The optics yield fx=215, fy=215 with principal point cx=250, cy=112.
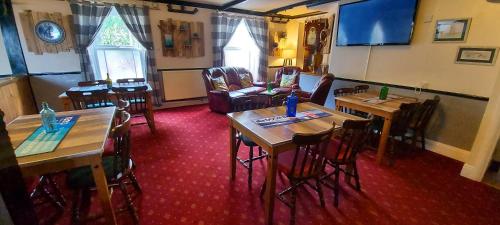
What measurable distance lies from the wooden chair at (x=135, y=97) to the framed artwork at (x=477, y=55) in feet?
13.7

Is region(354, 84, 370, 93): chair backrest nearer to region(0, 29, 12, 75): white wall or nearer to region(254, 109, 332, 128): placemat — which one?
region(254, 109, 332, 128): placemat

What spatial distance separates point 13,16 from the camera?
3377mm

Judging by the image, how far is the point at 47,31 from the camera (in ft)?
11.8

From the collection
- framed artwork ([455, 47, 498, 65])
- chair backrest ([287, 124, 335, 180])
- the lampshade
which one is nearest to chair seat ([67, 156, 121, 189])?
chair backrest ([287, 124, 335, 180])

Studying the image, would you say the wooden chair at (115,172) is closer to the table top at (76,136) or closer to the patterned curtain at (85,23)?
the table top at (76,136)

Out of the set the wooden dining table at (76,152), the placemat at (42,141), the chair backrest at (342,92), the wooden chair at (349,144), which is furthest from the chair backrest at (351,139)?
the placemat at (42,141)

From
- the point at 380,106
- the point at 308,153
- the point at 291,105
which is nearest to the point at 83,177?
the point at 308,153

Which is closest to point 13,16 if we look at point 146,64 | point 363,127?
point 146,64

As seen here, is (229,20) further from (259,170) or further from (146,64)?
(259,170)

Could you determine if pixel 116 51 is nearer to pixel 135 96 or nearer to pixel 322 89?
pixel 135 96

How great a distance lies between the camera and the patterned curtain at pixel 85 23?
3658 mm

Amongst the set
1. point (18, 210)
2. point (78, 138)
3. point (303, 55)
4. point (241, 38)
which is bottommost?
point (78, 138)

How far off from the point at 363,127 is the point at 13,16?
5.16 metres

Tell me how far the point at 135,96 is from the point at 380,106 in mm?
3243
